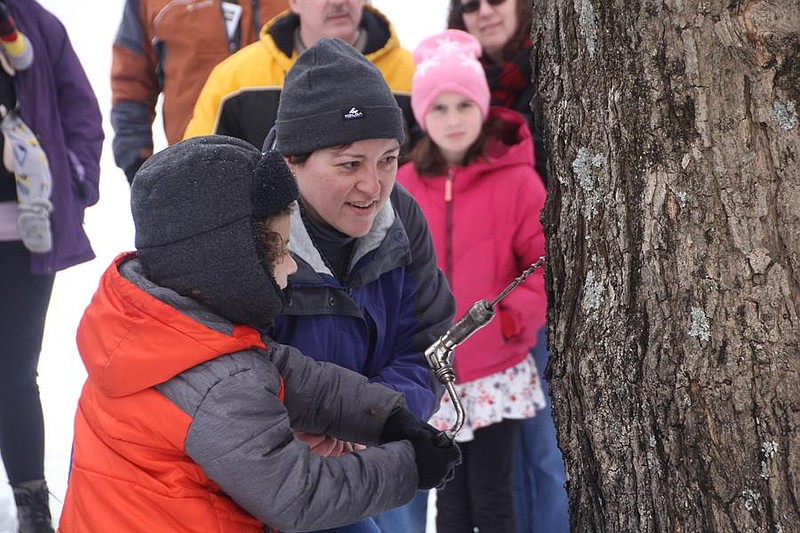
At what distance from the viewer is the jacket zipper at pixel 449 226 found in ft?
10.6

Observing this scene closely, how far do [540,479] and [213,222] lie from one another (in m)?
2.20

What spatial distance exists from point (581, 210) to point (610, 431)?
36 cm

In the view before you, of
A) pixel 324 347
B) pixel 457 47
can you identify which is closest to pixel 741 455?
pixel 324 347

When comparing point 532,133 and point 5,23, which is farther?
point 532,133

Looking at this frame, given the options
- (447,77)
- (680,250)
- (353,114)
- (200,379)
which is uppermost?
(447,77)

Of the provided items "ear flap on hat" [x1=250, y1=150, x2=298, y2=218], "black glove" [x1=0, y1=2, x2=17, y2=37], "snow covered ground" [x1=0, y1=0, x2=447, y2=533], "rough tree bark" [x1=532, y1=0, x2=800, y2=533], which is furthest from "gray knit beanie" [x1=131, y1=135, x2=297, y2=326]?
"snow covered ground" [x1=0, y1=0, x2=447, y2=533]

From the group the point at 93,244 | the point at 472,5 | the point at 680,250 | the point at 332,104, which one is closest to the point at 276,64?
the point at 472,5

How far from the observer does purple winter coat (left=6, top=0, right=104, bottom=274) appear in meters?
3.34

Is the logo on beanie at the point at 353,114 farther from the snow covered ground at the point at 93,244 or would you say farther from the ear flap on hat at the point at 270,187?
the snow covered ground at the point at 93,244

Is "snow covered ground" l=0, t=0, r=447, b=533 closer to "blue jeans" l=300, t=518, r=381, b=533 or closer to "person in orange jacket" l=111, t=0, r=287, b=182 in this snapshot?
"person in orange jacket" l=111, t=0, r=287, b=182

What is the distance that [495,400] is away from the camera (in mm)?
3166

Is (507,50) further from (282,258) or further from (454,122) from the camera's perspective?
(282,258)

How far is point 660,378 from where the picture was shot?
4.91 feet

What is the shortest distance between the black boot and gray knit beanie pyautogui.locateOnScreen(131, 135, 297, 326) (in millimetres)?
2107
